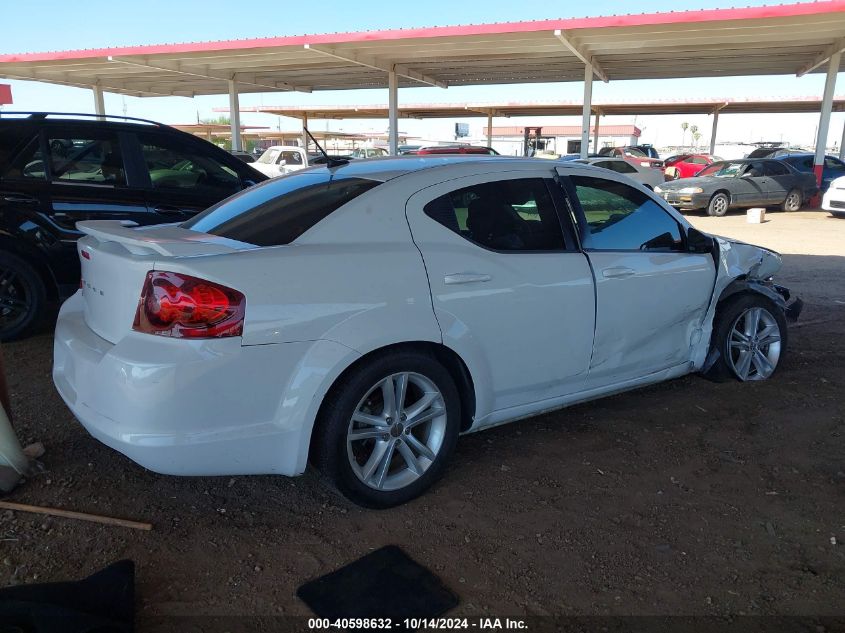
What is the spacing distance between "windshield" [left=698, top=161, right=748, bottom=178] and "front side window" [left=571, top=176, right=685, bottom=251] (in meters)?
16.3

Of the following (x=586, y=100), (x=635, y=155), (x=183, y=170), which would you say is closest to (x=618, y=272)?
(x=183, y=170)

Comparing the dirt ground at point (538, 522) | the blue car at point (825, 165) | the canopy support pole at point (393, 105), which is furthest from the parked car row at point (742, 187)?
the dirt ground at point (538, 522)

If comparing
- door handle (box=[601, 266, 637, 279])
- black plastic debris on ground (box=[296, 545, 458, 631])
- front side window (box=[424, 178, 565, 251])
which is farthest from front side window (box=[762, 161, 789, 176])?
black plastic debris on ground (box=[296, 545, 458, 631])

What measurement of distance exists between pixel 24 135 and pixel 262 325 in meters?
4.03

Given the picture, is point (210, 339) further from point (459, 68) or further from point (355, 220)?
point (459, 68)

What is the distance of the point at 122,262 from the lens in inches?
111

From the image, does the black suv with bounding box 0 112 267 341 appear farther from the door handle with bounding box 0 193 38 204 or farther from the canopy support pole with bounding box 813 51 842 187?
the canopy support pole with bounding box 813 51 842 187

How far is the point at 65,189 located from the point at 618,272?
14.5ft

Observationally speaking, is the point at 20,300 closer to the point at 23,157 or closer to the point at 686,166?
the point at 23,157

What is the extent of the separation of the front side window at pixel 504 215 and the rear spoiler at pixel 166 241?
3.21 feet

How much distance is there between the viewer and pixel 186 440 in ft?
→ 8.57

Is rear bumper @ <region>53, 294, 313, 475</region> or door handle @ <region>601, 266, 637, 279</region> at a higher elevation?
door handle @ <region>601, 266, 637, 279</region>

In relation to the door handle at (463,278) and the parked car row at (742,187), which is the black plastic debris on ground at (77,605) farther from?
the parked car row at (742,187)

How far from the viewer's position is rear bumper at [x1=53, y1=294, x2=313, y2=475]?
8.42 ft
